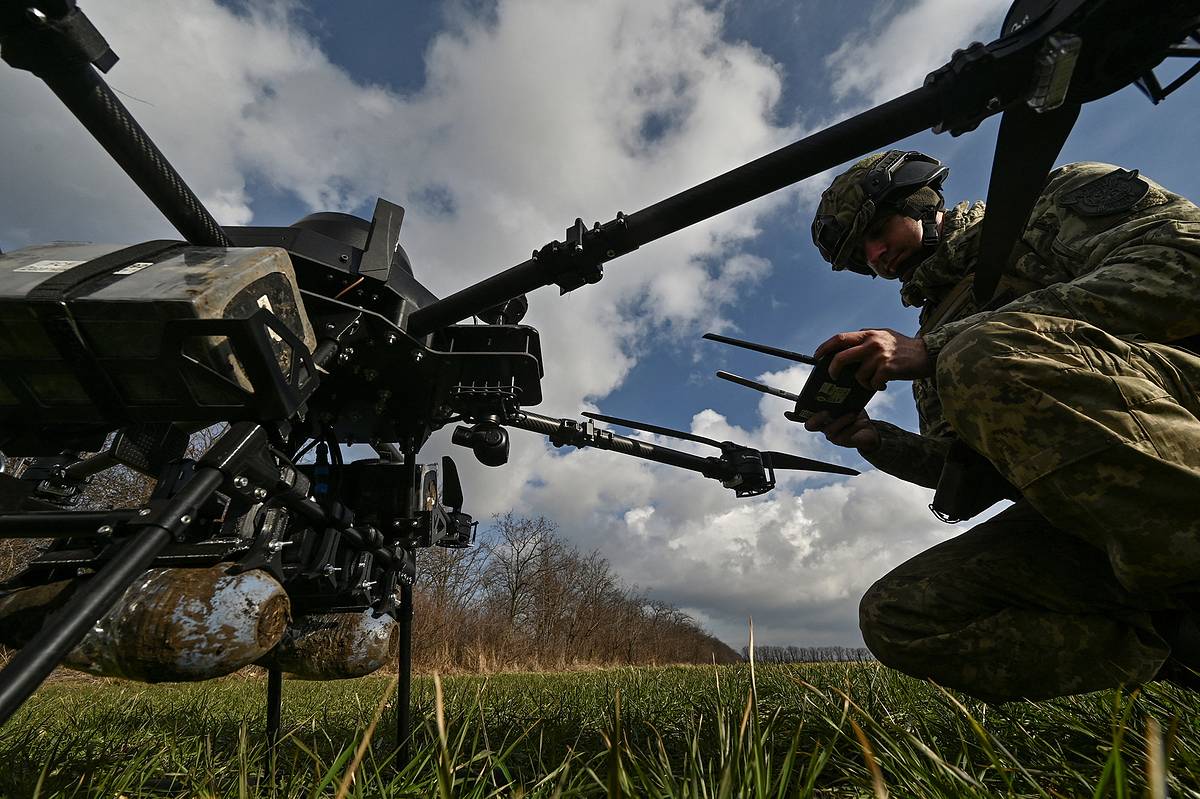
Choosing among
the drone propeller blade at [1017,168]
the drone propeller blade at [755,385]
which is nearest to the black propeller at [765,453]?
the drone propeller blade at [755,385]

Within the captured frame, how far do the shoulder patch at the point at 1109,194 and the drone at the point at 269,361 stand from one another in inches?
12.3

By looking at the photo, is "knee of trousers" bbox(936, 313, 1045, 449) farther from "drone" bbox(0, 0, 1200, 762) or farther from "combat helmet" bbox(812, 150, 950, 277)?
"combat helmet" bbox(812, 150, 950, 277)

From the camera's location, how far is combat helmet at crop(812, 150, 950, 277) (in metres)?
3.17

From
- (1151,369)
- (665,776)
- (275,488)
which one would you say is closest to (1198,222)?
(1151,369)

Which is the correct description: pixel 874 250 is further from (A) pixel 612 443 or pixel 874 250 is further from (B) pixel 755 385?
(A) pixel 612 443

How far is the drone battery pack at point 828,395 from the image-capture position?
91.9 inches

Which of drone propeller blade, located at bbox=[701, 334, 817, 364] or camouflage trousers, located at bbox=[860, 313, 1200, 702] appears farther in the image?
drone propeller blade, located at bbox=[701, 334, 817, 364]

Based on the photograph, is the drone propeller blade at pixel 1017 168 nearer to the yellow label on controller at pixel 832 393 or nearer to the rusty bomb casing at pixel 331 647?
the yellow label on controller at pixel 832 393

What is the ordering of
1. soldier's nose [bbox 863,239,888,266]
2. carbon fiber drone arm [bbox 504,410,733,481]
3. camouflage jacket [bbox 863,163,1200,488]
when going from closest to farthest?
camouflage jacket [bbox 863,163,1200,488]
soldier's nose [bbox 863,239,888,266]
carbon fiber drone arm [bbox 504,410,733,481]

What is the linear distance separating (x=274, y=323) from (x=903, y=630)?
2440mm

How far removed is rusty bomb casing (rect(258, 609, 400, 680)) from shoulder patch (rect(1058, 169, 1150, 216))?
11.1 ft

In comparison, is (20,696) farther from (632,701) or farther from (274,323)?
(632,701)

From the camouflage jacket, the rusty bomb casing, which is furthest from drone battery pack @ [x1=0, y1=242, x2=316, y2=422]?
the camouflage jacket

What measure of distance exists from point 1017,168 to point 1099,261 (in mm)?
467
